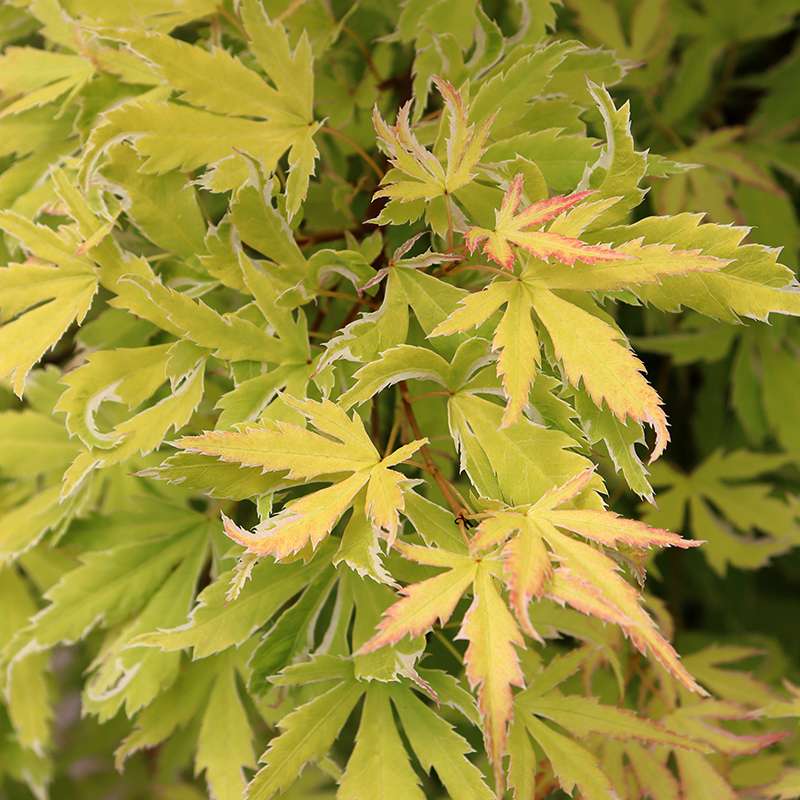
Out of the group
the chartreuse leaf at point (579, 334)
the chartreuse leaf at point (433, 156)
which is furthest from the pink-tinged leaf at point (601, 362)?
the chartreuse leaf at point (433, 156)

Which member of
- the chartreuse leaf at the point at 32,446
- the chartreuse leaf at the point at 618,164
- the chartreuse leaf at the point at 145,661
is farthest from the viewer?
the chartreuse leaf at the point at 32,446

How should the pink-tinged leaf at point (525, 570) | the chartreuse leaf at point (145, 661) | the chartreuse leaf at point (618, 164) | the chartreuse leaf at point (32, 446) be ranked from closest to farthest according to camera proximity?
1. the pink-tinged leaf at point (525, 570)
2. the chartreuse leaf at point (618, 164)
3. the chartreuse leaf at point (145, 661)
4. the chartreuse leaf at point (32, 446)

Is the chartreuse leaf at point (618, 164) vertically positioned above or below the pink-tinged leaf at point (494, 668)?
above

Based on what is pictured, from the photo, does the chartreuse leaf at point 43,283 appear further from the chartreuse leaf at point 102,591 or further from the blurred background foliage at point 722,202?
the blurred background foliage at point 722,202

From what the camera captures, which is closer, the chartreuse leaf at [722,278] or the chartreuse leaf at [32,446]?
the chartreuse leaf at [722,278]

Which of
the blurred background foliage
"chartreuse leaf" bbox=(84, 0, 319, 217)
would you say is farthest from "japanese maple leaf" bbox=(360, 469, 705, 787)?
the blurred background foliage

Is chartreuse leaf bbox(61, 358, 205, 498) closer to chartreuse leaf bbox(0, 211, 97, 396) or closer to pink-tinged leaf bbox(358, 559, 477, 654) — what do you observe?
chartreuse leaf bbox(0, 211, 97, 396)

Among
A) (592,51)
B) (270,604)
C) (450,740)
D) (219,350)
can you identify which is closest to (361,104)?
(592,51)

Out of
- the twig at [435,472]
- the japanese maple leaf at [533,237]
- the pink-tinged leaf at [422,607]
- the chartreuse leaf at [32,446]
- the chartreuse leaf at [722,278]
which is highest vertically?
the japanese maple leaf at [533,237]
